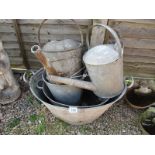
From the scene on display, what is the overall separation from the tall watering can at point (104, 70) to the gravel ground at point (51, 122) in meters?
0.51

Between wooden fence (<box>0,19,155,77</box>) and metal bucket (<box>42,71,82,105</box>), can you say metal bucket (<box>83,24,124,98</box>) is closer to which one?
metal bucket (<box>42,71,82,105</box>)

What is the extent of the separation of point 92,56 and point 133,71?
1.00m

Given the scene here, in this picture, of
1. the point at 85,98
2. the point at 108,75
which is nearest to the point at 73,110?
the point at 108,75

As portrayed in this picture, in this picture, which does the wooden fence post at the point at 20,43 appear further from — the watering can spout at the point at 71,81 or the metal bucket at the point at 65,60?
the watering can spout at the point at 71,81

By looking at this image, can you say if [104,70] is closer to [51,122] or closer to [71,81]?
[71,81]

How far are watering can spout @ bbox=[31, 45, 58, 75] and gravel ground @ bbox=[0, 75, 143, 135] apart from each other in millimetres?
672

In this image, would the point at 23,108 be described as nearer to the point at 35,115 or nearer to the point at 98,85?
the point at 35,115

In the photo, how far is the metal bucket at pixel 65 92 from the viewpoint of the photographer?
1.86 metres

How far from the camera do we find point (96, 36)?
2.07 metres

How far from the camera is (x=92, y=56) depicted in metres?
1.64

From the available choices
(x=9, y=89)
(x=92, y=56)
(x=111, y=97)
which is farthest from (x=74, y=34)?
(x=9, y=89)

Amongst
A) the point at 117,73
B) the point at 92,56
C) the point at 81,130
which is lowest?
the point at 81,130

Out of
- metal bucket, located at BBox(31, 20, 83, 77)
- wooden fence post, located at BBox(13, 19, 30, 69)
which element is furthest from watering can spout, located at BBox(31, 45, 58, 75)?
wooden fence post, located at BBox(13, 19, 30, 69)

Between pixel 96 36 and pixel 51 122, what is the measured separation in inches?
39.0
